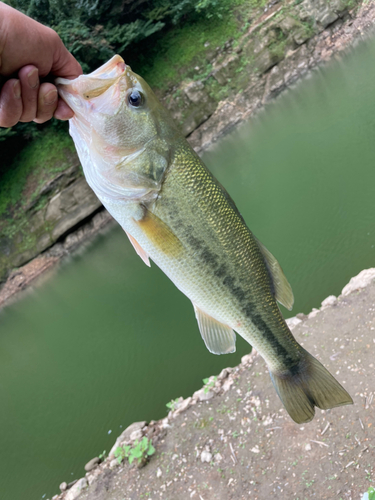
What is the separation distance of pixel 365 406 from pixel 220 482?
1671mm

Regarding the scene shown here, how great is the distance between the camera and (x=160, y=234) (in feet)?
6.11

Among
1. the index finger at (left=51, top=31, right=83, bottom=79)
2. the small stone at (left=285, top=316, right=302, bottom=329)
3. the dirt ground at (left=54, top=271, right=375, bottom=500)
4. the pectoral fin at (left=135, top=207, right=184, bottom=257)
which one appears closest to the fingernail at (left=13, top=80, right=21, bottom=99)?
the index finger at (left=51, top=31, right=83, bottom=79)

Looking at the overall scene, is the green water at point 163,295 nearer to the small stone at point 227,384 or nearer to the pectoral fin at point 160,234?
the small stone at point 227,384

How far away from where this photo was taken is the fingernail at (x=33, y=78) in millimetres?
1866

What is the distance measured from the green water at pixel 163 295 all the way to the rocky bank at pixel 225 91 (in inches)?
140

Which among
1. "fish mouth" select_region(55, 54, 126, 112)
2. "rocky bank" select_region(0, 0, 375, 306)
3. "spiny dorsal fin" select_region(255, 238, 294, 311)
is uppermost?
"fish mouth" select_region(55, 54, 126, 112)

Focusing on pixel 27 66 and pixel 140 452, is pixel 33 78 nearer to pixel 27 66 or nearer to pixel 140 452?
pixel 27 66

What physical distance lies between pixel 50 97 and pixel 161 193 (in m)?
0.82

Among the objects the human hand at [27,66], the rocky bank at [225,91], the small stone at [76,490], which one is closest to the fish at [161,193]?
the human hand at [27,66]

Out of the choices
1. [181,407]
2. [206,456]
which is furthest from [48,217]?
[206,456]

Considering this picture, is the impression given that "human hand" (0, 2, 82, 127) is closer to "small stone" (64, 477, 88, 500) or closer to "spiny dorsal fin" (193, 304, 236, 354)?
"spiny dorsal fin" (193, 304, 236, 354)

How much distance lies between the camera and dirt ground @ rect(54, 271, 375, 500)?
3190 millimetres

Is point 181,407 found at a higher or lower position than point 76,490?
lower

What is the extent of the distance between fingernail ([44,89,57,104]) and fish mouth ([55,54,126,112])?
0.13 m
